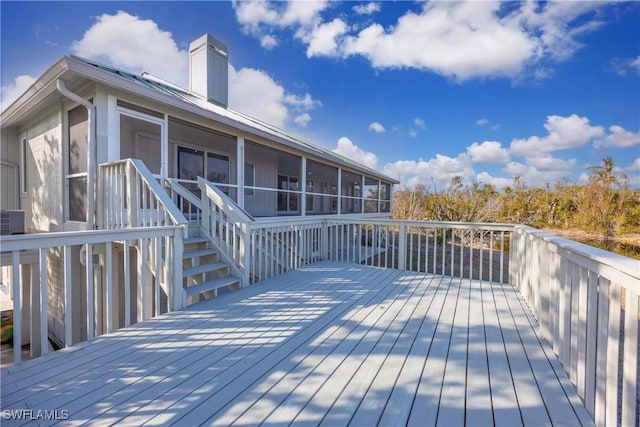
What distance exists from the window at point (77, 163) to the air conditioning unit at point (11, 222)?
136 centimetres

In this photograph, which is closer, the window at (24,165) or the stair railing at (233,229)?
the stair railing at (233,229)

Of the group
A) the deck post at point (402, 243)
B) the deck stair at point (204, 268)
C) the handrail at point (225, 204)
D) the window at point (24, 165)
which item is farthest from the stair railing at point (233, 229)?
the window at point (24, 165)

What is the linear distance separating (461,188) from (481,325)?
14.7 metres

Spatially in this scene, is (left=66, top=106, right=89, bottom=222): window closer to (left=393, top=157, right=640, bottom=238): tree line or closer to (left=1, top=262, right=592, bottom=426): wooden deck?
(left=1, top=262, right=592, bottom=426): wooden deck

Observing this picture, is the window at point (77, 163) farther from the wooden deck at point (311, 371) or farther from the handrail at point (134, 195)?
the wooden deck at point (311, 371)

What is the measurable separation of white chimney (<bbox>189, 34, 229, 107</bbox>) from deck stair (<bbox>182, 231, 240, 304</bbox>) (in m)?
5.66

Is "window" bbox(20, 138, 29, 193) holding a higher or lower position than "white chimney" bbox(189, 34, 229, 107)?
lower

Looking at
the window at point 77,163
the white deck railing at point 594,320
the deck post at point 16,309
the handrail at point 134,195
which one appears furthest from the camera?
the window at point 77,163

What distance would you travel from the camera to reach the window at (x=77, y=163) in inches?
186

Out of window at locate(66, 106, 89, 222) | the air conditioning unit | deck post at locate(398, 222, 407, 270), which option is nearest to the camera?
window at locate(66, 106, 89, 222)

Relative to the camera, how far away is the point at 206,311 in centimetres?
326

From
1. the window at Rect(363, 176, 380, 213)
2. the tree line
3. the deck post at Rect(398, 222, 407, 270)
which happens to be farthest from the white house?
the tree line

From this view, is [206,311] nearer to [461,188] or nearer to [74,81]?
[74,81]

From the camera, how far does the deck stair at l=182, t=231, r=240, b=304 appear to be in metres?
3.84
